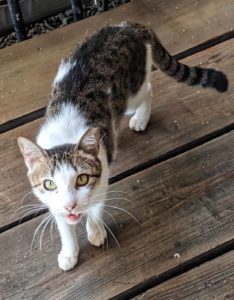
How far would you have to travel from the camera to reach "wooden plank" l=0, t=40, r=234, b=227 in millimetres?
1461

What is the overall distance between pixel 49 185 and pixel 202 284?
444mm

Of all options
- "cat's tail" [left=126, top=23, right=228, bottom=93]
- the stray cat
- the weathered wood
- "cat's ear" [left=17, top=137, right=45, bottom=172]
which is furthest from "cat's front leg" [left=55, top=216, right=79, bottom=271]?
the weathered wood

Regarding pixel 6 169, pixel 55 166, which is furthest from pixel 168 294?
pixel 6 169

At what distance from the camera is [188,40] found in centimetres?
175

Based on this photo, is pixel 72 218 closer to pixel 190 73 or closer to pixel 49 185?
pixel 49 185

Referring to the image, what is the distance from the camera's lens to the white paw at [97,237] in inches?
52.6

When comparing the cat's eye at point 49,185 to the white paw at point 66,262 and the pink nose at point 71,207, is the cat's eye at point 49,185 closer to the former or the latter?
the pink nose at point 71,207

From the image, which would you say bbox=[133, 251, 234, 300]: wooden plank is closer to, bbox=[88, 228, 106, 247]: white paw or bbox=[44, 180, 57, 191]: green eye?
bbox=[88, 228, 106, 247]: white paw

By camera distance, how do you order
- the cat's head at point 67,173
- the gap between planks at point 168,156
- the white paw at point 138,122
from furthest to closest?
the white paw at point 138,122
the gap between planks at point 168,156
the cat's head at point 67,173

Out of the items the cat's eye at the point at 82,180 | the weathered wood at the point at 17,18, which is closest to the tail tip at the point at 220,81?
the cat's eye at the point at 82,180

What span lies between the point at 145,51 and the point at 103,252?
1.73ft

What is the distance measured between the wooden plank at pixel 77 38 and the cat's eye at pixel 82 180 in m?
0.53

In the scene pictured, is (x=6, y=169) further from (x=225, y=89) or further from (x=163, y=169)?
(x=225, y=89)

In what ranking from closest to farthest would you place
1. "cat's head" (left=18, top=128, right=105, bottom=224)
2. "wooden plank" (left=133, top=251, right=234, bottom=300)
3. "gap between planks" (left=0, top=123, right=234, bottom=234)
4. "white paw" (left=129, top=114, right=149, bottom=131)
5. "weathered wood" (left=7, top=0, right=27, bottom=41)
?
"cat's head" (left=18, top=128, right=105, bottom=224) → "wooden plank" (left=133, top=251, right=234, bottom=300) → "gap between planks" (left=0, top=123, right=234, bottom=234) → "white paw" (left=129, top=114, right=149, bottom=131) → "weathered wood" (left=7, top=0, right=27, bottom=41)
